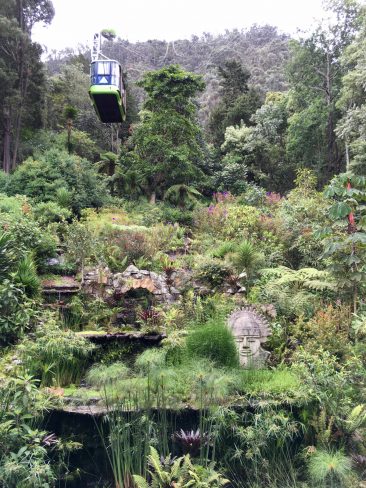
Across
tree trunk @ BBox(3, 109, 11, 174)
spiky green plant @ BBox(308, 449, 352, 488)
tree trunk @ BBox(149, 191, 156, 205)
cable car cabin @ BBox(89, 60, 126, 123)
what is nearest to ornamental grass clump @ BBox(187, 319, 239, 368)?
spiky green plant @ BBox(308, 449, 352, 488)

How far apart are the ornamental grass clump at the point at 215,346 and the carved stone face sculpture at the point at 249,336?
0.16 m

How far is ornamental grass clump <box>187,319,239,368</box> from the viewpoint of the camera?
5.49 meters

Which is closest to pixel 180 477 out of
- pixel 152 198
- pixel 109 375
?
pixel 109 375

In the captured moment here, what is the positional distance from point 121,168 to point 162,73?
11.3 feet

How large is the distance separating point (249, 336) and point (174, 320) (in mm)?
1401

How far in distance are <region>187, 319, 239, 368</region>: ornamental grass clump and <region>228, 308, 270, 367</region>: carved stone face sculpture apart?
16cm

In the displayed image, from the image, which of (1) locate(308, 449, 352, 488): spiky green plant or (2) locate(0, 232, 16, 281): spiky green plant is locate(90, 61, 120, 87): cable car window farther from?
(1) locate(308, 449, 352, 488): spiky green plant

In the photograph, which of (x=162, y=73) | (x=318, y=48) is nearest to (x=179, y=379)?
(x=162, y=73)

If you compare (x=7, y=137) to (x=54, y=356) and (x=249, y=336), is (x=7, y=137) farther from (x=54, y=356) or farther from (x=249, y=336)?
(x=249, y=336)

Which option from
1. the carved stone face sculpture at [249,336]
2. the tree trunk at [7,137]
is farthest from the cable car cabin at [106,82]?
the tree trunk at [7,137]

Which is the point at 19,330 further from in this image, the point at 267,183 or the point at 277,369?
the point at 267,183

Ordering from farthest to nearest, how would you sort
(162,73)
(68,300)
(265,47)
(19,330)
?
1. (265,47)
2. (162,73)
3. (68,300)
4. (19,330)

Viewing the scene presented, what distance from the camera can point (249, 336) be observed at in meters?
5.80

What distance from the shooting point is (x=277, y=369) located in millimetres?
5746
